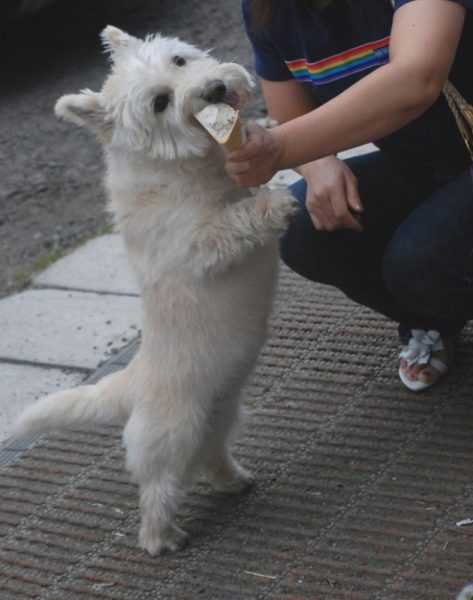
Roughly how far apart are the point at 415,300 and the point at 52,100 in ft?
12.9

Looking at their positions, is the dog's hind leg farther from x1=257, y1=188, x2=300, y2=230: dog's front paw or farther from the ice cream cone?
the ice cream cone

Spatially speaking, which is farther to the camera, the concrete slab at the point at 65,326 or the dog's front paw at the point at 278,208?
the concrete slab at the point at 65,326

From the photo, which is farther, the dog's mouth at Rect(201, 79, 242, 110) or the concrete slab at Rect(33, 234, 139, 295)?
the concrete slab at Rect(33, 234, 139, 295)

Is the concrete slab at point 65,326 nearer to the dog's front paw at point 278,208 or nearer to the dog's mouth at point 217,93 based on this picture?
the dog's front paw at point 278,208

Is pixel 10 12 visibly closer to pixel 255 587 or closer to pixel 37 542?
pixel 37 542

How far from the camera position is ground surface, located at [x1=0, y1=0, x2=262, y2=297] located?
187 inches

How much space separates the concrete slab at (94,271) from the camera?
13.3 feet

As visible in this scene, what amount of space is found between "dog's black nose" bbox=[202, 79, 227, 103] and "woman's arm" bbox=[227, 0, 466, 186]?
15cm

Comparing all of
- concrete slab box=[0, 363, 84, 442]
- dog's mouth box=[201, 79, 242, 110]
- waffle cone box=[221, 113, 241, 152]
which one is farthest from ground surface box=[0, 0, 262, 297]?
waffle cone box=[221, 113, 241, 152]

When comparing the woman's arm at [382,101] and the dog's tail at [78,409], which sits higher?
the woman's arm at [382,101]

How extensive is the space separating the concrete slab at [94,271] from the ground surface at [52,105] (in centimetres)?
12

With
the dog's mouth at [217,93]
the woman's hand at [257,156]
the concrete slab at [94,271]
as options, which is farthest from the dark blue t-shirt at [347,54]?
the concrete slab at [94,271]

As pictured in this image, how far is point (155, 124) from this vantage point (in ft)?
7.88

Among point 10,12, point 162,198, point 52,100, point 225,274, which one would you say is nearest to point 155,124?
point 162,198
